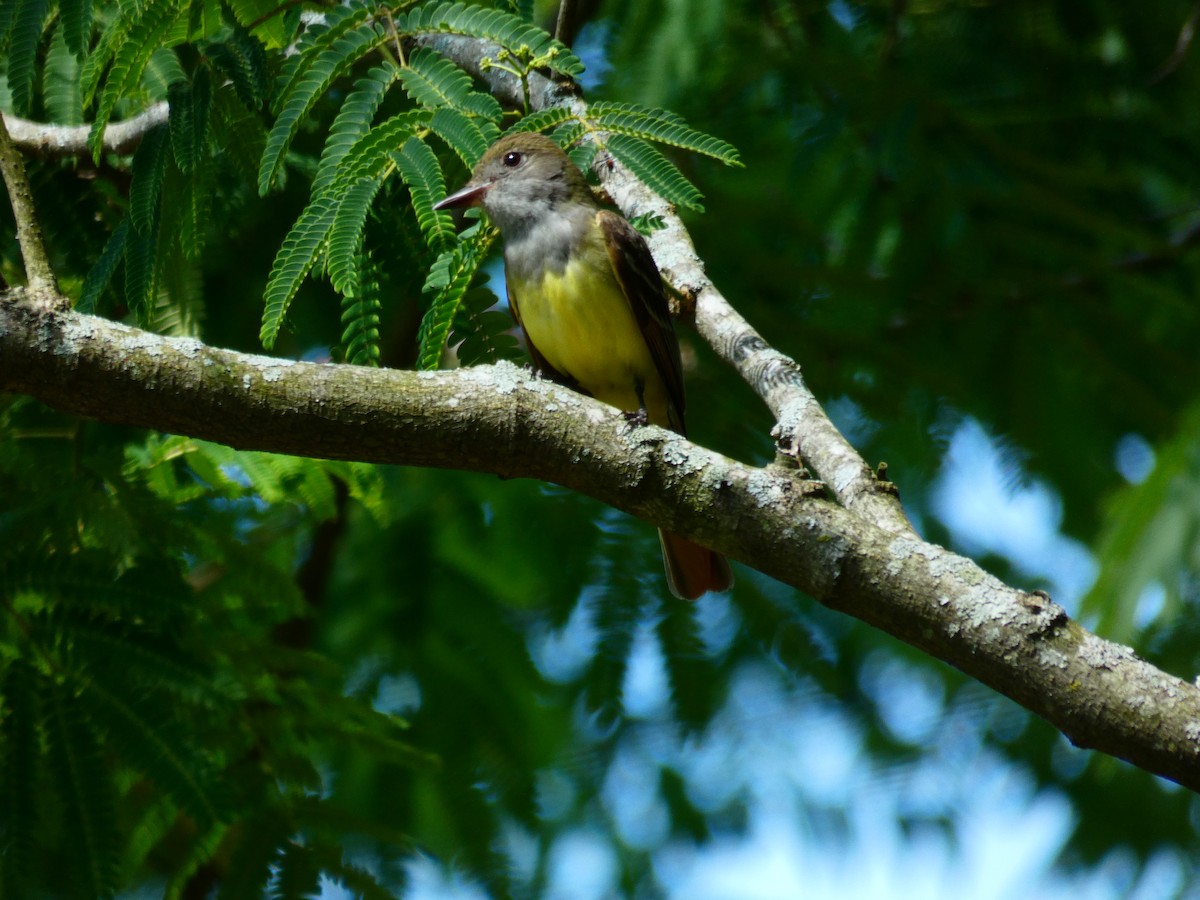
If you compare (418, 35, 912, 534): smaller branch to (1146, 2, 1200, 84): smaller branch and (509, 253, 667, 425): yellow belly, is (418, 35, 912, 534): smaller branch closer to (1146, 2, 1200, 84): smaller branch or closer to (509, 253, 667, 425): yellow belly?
(509, 253, 667, 425): yellow belly

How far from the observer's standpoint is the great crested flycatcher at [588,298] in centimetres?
521

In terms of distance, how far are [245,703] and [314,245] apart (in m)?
1.87

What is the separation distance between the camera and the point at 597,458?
298cm

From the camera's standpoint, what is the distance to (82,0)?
361cm

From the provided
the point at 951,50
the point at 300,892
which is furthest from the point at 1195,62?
the point at 300,892

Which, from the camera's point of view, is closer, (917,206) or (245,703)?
(245,703)

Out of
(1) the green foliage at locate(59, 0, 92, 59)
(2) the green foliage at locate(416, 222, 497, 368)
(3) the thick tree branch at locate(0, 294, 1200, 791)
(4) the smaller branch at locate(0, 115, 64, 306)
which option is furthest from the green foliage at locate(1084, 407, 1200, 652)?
(1) the green foliage at locate(59, 0, 92, 59)

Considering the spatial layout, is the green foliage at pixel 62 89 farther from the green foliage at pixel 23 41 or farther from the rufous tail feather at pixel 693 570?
the rufous tail feather at pixel 693 570

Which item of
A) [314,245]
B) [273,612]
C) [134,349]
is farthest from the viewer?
[273,612]

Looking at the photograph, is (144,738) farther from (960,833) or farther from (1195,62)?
(1195,62)

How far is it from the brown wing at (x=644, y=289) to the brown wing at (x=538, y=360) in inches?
14.9

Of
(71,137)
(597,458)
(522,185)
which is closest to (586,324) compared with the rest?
(522,185)

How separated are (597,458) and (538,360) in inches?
101

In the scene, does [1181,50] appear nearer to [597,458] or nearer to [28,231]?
[597,458]
